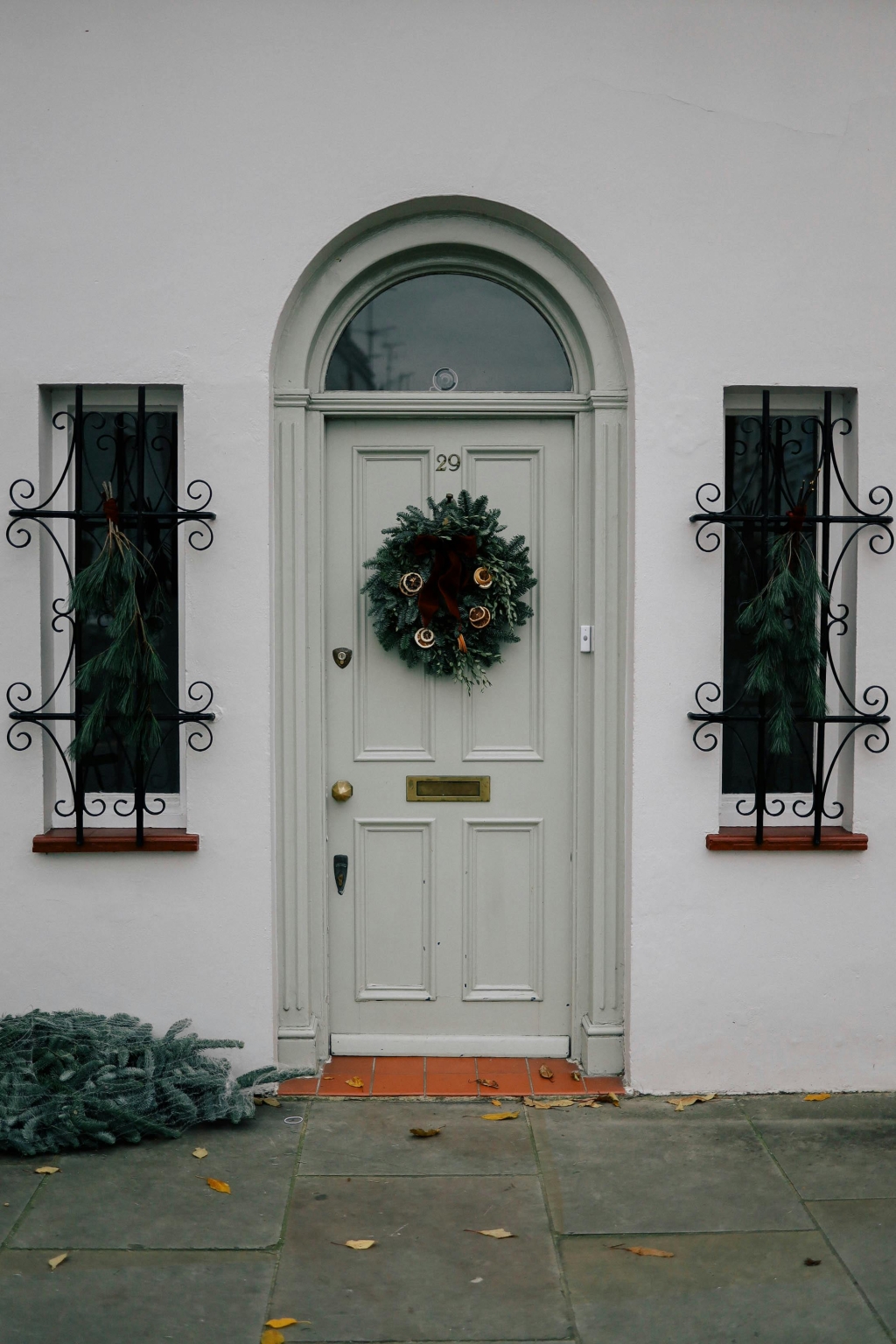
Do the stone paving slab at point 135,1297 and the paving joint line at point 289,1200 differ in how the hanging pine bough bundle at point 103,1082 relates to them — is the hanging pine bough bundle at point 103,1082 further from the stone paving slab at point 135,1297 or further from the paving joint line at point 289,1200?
the stone paving slab at point 135,1297

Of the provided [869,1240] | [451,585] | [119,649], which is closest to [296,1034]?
[119,649]

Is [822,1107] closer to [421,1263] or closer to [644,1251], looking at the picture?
[644,1251]

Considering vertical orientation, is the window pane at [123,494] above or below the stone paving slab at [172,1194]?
above

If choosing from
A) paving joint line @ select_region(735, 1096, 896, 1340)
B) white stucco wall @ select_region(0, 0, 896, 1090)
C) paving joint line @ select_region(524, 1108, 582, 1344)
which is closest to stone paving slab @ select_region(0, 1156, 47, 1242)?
white stucco wall @ select_region(0, 0, 896, 1090)

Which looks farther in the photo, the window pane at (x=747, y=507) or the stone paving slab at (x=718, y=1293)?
the window pane at (x=747, y=507)

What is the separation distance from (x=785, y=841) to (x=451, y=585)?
1636 millimetres

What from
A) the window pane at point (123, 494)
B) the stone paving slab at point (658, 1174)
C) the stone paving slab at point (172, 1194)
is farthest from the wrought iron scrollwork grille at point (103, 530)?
the stone paving slab at point (658, 1174)

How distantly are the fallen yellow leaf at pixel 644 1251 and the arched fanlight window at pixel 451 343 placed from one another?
122 inches

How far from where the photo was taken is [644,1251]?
330 cm

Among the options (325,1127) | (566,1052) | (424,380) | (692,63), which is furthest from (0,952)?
(692,63)

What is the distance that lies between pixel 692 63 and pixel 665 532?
1.76m

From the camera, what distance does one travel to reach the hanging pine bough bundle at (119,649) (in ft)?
13.9

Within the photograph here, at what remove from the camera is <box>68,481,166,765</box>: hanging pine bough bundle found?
4242 mm

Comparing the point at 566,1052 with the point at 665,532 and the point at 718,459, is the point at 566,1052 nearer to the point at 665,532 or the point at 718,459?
the point at 665,532
